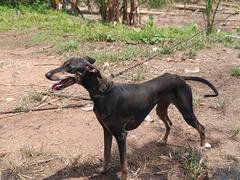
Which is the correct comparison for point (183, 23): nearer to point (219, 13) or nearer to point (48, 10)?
point (219, 13)

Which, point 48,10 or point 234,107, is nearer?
point 234,107

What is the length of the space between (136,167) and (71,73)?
4.44 feet

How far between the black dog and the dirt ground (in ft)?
1.34

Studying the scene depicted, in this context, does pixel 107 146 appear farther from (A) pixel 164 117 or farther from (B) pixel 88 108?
(B) pixel 88 108

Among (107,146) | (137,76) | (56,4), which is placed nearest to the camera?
(107,146)

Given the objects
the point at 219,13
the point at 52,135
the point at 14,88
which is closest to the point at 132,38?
the point at 14,88

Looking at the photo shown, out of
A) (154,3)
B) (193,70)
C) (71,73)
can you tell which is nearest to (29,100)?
(71,73)

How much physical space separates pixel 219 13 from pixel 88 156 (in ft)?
38.0

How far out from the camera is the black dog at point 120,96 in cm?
350

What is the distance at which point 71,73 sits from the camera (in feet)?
11.5

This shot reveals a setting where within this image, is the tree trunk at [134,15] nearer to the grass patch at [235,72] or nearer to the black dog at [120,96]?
the grass patch at [235,72]

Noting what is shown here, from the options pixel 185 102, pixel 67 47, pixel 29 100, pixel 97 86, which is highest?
pixel 97 86

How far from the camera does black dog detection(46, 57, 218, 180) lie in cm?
350

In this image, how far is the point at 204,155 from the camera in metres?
4.55
